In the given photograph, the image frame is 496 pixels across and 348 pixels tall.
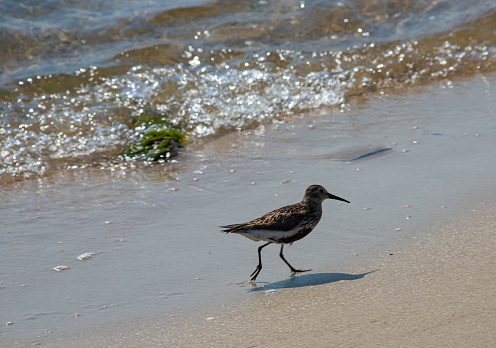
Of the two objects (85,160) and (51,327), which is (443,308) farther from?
(85,160)

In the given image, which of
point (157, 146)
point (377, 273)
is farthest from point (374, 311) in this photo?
point (157, 146)

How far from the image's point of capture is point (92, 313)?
138 inches

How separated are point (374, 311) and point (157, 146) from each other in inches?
168

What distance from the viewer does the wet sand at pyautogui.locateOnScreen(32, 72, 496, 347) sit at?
3006mm

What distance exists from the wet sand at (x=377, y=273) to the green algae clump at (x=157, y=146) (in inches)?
Answer: 53.1

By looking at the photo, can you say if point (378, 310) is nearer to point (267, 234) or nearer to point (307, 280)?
point (307, 280)

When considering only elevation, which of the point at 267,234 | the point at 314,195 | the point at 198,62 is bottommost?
the point at 267,234

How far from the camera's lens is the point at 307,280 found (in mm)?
3697

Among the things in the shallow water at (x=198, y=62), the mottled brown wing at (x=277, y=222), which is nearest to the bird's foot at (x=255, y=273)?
the mottled brown wing at (x=277, y=222)

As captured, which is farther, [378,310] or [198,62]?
[198,62]

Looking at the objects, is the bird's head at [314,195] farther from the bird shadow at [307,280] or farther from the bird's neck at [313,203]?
the bird shadow at [307,280]

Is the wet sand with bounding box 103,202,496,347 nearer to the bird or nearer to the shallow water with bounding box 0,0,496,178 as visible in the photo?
the bird

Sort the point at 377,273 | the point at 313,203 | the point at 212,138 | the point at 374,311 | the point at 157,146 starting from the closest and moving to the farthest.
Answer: the point at 374,311, the point at 377,273, the point at 313,203, the point at 157,146, the point at 212,138

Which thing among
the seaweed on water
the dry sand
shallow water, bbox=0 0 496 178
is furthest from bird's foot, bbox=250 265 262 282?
shallow water, bbox=0 0 496 178
